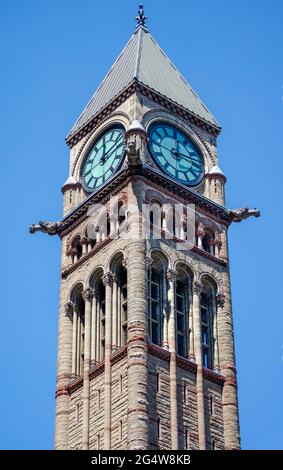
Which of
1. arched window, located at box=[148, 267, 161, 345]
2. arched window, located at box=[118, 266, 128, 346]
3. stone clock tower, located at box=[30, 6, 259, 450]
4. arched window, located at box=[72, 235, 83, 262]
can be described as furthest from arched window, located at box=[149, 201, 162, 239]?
arched window, located at box=[72, 235, 83, 262]

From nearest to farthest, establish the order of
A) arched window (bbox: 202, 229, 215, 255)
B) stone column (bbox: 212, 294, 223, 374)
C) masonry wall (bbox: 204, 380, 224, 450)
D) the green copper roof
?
masonry wall (bbox: 204, 380, 224, 450), stone column (bbox: 212, 294, 223, 374), arched window (bbox: 202, 229, 215, 255), the green copper roof

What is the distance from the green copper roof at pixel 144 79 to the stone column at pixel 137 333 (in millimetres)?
8002

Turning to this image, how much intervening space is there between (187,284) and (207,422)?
24.5 feet

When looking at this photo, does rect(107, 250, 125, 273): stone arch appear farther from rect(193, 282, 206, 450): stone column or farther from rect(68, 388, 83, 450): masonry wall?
rect(68, 388, 83, 450): masonry wall

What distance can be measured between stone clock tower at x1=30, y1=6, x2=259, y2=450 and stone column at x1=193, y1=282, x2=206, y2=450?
2.5 inches

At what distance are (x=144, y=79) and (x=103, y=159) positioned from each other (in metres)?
4.82

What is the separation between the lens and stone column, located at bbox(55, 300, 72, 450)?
67.6 m

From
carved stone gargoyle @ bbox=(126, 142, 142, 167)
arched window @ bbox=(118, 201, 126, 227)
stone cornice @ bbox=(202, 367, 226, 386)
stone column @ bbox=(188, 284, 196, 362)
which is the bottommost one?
stone cornice @ bbox=(202, 367, 226, 386)

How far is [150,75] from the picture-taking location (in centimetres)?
7725

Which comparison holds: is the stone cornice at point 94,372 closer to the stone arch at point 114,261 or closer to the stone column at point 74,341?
the stone column at point 74,341

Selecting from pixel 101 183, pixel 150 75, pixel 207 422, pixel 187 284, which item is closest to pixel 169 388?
pixel 207 422

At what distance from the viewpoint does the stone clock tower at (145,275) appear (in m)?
65.4

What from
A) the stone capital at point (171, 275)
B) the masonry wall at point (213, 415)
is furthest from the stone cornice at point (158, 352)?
the stone capital at point (171, 275)

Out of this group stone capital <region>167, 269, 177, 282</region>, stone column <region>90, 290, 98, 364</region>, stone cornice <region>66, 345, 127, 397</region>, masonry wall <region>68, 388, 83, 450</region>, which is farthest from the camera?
stone capital <region>167, 269, 177, 282</region>
